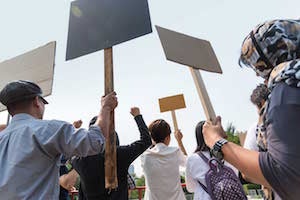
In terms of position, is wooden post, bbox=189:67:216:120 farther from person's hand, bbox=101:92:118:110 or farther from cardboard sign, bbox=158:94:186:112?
cardboard sign, bbox=158:94:186:112

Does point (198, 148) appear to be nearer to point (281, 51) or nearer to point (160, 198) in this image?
point (160, 198)

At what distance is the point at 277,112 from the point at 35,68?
7.49ft

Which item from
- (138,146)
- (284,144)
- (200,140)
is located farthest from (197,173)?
(284,144)

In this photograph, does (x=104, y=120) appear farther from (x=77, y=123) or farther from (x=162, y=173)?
(x=162, y=173)

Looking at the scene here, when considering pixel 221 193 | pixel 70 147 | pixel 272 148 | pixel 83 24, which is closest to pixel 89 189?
pixel 70 147

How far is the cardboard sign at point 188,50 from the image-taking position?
2.11 meters

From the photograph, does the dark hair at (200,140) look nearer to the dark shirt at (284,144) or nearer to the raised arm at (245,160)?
the raised arm at (245,160)

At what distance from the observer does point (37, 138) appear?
160 cm

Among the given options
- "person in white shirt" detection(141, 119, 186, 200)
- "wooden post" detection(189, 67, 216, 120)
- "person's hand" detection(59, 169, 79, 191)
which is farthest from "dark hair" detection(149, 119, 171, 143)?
"wooden post" detection(189, 67, 216, 120)

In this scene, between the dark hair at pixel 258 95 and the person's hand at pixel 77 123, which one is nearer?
the dark hair at pixel 258 95

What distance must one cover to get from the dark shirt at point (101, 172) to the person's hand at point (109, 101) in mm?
483

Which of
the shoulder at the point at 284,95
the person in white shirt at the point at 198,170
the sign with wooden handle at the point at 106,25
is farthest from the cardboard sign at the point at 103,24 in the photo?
the shoulder at the point at 284,95

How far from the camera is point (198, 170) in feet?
8.06

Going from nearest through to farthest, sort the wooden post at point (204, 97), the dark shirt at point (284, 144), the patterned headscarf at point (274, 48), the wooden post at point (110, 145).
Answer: the dark shirt at point (284, 144) < the patterned headscarf at point (274, 48) < the wooden post at point (204, 97) < the wooden post at point (110, 145)
